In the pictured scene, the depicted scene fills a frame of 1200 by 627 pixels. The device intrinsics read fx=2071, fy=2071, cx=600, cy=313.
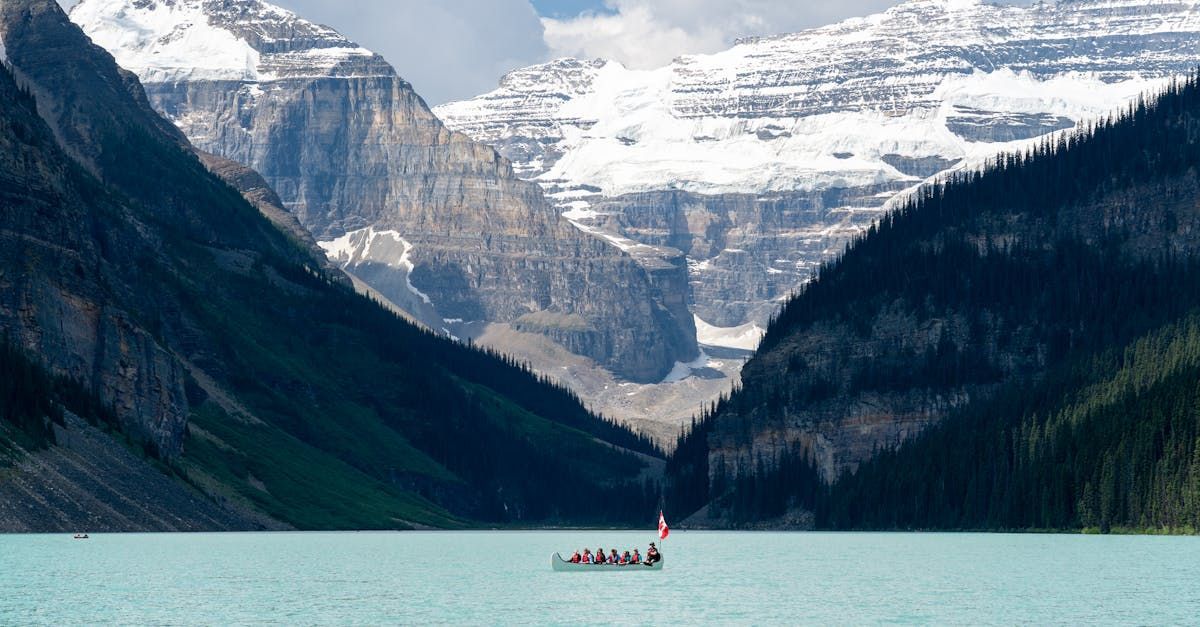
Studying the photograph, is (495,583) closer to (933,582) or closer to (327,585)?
(327,585)

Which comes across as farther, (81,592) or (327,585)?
(327,585)

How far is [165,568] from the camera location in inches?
7264

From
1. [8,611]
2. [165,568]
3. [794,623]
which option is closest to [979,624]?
[794,623]

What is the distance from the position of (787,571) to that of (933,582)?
939 inches

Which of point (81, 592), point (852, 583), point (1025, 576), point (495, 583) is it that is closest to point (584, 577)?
point (495, 583)

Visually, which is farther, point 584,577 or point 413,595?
point 584,577

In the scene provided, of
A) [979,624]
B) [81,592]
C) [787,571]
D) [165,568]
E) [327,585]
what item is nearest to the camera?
[979,624]

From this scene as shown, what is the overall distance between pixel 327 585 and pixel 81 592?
22884 mm

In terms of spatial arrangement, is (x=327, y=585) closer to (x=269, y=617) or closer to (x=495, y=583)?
(x=495, y=583)

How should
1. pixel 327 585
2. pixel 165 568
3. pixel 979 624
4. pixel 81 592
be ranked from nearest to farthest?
pixel 979 624 → pixel 81 592 → pixel 327 585 → pixel 165 568

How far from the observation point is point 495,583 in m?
181

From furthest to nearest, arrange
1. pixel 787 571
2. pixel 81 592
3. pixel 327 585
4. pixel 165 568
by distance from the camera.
A: pixel 787 571
pixel 165 568
pixel 327 585
pixel 81 592

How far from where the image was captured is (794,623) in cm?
14138

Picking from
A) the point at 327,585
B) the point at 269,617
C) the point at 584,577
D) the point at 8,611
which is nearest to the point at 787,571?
the point at 584,577
